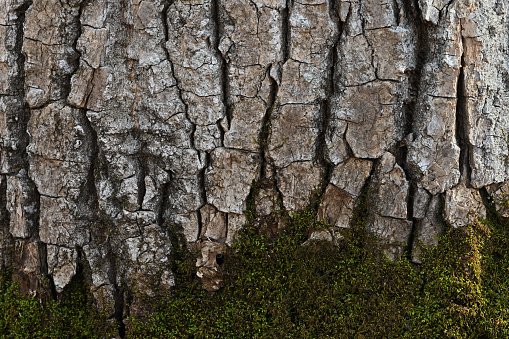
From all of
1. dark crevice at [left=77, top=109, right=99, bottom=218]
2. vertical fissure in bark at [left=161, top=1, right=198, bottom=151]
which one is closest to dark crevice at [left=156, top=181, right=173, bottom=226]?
vertical fissure in bark at [left=161, top=1, right=198, bottom=151]

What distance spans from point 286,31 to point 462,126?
1305 millimetres

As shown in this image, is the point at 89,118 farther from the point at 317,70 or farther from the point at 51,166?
the point at 317,70

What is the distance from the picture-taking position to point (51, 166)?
296 centimetres

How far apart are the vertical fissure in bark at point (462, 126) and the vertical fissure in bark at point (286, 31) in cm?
110

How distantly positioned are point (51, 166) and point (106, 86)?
2.31ft

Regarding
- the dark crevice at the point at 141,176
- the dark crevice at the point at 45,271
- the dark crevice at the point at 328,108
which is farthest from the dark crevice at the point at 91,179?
Result: the dark crevice at the point at 328,108

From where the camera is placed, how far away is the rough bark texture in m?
2.67

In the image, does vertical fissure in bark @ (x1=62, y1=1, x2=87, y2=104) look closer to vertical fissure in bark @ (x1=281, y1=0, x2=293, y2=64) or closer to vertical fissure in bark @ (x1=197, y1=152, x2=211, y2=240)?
vertical fissure in bark @ (x1=197, y1=152, x2=211, y2=240)

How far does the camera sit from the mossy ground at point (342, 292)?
2.72 meters

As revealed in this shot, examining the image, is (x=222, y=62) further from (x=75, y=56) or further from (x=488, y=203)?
(x=488, y=203)

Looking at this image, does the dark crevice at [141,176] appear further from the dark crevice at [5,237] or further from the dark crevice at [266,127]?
the dark crevice at [5,237]

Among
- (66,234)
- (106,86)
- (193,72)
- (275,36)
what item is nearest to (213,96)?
(193,72)

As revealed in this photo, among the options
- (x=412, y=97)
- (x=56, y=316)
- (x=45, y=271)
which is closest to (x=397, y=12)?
(x=412, y=97)

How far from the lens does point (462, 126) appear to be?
2.77m
